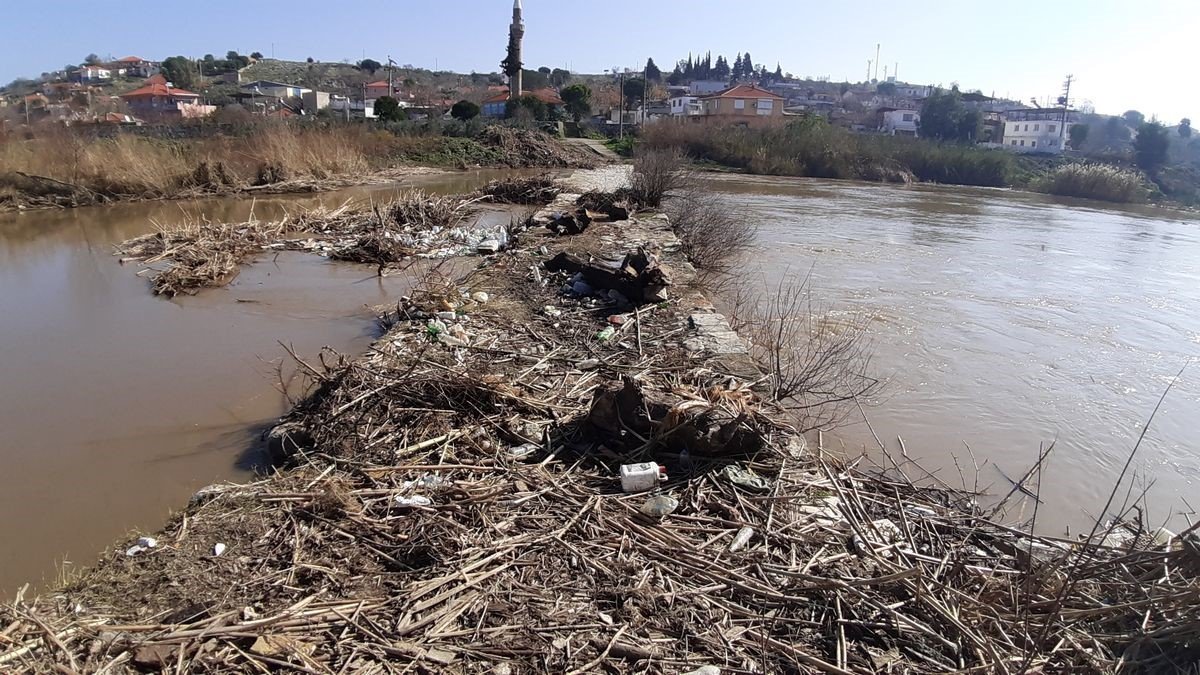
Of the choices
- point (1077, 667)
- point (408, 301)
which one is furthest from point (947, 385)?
point (408, 301)

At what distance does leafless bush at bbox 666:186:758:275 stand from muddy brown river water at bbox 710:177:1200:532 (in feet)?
2.30

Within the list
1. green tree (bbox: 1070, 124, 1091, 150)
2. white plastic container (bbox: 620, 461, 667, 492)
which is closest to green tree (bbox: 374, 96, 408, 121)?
white plastic container (bbox: 620, 461, 667, 492)

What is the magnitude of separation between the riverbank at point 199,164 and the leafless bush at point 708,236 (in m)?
13.3

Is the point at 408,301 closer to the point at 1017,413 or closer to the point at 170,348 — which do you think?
the point at 170,348

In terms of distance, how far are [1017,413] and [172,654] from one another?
6.56 metres

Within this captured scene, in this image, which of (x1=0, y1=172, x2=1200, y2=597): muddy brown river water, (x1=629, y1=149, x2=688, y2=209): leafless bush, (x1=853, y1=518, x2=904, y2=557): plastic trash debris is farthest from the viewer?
(x1=629, y1=149, x2=688, y2=209): leafless bush

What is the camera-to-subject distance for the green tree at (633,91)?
62062 millimetres

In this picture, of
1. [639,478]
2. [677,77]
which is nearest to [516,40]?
[639,478]

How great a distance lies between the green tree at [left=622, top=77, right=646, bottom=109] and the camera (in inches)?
2443


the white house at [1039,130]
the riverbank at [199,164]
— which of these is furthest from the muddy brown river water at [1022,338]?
the white house at [1039,130]

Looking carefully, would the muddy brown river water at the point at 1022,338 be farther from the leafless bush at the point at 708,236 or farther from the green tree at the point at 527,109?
the green tree at the point at 527,109

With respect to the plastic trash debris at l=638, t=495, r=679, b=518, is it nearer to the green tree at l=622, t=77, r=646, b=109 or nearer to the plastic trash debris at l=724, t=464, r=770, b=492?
the plastic trash debris at l=724, t=464, r=770, b=492

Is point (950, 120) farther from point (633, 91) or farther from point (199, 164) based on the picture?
point (199, 164)

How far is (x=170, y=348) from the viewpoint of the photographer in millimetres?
7027
